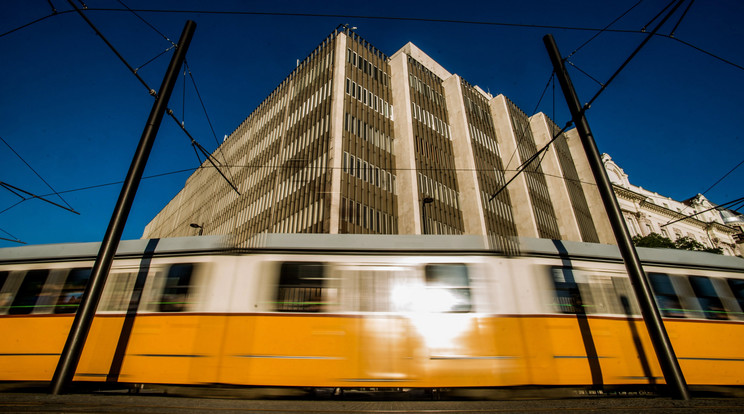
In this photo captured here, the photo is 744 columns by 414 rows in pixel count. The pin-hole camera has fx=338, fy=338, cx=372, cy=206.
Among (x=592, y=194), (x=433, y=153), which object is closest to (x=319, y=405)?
(x=433, y=153)

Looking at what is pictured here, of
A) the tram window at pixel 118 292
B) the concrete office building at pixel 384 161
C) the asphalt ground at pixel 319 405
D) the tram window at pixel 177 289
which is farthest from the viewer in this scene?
the concrete office building at pixel 384 161

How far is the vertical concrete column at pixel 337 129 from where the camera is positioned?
78.6 feet

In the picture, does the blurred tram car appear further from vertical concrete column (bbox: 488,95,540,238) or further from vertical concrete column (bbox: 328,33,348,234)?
vertical concrete column (bbox: 488,95,540,238)

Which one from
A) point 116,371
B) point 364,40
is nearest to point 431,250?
point 116,371

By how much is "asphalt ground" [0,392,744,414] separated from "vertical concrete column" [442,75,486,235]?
24106mm

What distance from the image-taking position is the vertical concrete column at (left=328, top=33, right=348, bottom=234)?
78.6 feet

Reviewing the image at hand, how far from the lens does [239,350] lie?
6.08m

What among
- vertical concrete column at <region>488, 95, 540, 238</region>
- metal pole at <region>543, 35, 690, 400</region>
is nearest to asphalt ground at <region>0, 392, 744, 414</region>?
metal pole at <region>543, 35, 690, 400</region>

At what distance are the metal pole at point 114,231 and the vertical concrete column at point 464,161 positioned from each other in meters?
26.5

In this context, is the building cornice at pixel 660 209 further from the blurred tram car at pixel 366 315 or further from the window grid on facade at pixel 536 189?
the blurred tram car at pixel 366 315

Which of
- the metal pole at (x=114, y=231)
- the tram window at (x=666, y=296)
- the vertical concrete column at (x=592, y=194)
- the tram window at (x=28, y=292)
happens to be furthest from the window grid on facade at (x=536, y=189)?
the tram window at (x=28, y=292)

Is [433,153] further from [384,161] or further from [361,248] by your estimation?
[361,248]

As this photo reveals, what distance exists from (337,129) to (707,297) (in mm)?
23753

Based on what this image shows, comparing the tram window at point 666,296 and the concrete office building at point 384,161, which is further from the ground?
the concrete office building at point 384,161
